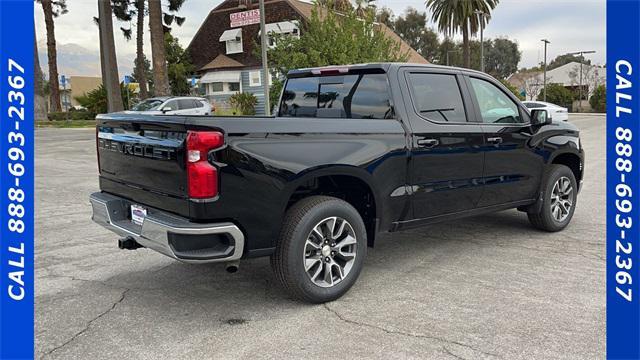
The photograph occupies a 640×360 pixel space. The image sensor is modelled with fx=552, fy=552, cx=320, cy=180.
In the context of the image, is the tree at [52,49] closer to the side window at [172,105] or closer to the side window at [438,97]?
the side window at [172,105]

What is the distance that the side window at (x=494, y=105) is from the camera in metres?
5.57

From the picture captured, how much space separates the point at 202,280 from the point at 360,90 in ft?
7.24

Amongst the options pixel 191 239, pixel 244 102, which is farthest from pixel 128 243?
pixel 244 102

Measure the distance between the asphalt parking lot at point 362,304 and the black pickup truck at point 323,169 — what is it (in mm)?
440

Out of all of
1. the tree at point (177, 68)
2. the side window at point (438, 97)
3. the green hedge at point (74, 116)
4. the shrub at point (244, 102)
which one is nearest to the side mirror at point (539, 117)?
the side window at point (438, 97)

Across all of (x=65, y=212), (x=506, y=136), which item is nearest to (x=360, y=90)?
(x=506, y=136)

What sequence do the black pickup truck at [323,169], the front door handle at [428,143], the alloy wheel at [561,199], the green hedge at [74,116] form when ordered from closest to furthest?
1. the black pickup truck at [323,169]
2. the front door handle at [428,143]
3. the alloy wheel at [561,199]
4. the green hedge at [74,116]

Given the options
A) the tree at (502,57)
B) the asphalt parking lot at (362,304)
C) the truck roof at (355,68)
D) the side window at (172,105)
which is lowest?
the asphalt parking lot at (362,304)

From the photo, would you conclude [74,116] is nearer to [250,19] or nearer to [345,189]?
[250,19]

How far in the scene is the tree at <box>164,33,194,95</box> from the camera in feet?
141

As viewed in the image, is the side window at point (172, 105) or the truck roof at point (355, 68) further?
the side window at point (172, 105)

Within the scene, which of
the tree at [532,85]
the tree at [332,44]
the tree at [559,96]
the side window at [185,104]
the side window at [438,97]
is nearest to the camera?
the side window at [438,97]

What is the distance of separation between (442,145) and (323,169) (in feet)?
4.53

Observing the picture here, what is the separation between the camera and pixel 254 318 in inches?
159
